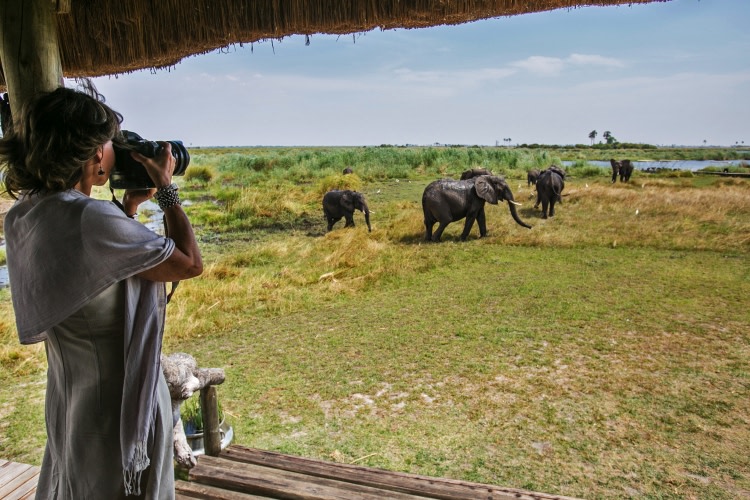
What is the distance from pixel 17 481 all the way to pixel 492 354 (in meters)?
3.61

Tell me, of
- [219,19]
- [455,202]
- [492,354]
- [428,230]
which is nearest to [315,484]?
[219,19]

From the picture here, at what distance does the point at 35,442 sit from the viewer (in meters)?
3.37

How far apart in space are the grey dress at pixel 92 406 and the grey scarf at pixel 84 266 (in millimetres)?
41

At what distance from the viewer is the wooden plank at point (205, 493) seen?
1937 millimetres

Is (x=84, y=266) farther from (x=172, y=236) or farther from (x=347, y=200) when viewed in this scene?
(x=347, y=200)

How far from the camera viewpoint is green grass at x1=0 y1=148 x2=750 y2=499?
3.19 meters

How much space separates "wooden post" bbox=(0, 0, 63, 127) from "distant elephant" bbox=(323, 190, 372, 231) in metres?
9.56

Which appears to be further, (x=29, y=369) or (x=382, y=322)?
(x=382, y=322)

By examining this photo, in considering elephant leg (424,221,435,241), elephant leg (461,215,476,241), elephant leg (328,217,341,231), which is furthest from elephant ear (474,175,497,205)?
elephant leg (328,217,341,231)

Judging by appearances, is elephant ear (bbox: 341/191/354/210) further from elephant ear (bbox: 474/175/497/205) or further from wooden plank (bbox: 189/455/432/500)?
wooden plank (bbox: 189/455/432/500)

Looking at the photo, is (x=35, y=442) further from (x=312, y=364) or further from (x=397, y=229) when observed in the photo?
(x=397, y=229)

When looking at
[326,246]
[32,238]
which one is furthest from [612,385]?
[326,246]

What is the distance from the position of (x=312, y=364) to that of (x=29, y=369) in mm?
2433

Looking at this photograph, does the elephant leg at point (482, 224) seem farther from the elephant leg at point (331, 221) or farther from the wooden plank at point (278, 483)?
the wooden plank at point (278, 483)
